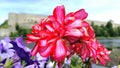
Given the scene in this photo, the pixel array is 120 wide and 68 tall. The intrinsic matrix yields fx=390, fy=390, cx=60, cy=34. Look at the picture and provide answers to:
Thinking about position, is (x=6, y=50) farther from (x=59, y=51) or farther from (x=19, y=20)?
(x=19, y=20)

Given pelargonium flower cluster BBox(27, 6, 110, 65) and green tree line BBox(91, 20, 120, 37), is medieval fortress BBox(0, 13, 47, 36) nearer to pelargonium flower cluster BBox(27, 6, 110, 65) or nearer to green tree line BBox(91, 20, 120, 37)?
green tree line BBox(91, 20, 120, 37)

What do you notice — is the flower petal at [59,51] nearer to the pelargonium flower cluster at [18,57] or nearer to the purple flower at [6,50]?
the pelargonium flower cluster at [18,57]

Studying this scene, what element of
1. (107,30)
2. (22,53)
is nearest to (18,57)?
(22,53)

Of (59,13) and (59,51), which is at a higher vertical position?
(59,13)

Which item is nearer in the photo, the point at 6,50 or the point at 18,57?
the point at 18,57

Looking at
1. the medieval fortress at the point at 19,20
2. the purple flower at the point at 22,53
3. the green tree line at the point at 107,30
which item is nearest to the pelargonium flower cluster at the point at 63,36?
the purple flower at the point at 22,53

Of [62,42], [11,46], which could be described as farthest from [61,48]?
[11,46]

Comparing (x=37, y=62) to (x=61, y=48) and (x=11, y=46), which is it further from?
(x=61, y=48)
